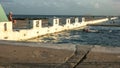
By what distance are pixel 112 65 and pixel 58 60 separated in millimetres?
1147

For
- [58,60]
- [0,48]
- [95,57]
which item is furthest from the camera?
[0,48]

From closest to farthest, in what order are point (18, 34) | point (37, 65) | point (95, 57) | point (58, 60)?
point (37, 65), point (58, 60), point (95, 57), point (18, 34)

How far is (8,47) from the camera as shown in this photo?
24.4ft

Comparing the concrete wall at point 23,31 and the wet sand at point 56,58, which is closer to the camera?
the wet sand at point 56,58

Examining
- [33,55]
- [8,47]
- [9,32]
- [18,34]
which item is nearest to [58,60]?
[33,55]

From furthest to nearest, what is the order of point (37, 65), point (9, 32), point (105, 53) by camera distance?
point (9, 32) → point (105, 53) → point (37, 65)

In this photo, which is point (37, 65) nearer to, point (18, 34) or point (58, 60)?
point (58, 60)

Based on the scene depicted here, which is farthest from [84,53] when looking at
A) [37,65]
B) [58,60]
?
[37,65]

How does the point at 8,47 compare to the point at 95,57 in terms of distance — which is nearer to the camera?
the point at 95,57

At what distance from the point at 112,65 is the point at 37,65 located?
A: 1.52m

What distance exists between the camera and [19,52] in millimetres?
6664

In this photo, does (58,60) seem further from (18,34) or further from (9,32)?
(18,34)

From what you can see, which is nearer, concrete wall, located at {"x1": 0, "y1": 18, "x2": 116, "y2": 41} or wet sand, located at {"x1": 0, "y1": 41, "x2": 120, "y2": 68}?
wet sand, located at {"x1": 0, "y1": 41, "x2": 120, "y2": 68}

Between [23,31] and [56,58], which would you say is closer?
[56,58]
